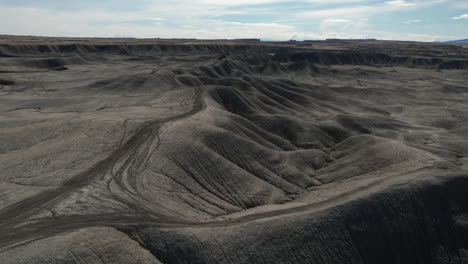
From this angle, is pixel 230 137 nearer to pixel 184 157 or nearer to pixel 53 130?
pixel 184 157

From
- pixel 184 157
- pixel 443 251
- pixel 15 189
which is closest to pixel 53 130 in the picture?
pixel 15 189

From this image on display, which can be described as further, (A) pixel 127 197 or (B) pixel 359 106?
(B) pixel 359 106

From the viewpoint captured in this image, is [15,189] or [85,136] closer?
[15,189]

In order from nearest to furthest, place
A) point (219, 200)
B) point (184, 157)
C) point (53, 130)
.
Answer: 1. point (219, 200)
2. point (184, 157)
3. point (53, 130)

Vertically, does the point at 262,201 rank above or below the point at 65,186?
below

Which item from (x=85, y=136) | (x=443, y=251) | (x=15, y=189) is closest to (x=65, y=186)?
(x=15, y=189)

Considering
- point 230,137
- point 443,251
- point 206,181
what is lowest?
point 443,251

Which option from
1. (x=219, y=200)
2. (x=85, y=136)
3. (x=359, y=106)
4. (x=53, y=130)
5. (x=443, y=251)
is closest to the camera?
(x=443, y=251)

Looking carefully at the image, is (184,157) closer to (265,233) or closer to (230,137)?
(230,137)

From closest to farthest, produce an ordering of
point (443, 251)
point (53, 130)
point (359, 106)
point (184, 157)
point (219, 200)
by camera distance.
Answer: point (443, 251), point (219, 200), point (184, 157), point (53, 130), point (359, 106)
